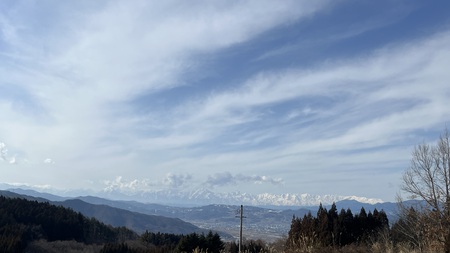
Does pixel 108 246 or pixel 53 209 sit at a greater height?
pixel 53 209

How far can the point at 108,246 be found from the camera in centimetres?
5891

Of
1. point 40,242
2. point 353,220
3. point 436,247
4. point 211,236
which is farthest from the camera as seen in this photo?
point 40,242

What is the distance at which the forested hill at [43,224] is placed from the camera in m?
69.6

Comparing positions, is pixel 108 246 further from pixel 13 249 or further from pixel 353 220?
pixel 353 220

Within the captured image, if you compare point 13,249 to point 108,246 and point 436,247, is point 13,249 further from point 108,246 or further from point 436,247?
point 436,247

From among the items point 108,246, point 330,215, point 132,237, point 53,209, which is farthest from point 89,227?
point 330,215

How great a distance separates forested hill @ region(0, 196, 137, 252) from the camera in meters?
69.6

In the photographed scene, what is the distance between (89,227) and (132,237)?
1494 cm

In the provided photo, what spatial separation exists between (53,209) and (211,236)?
57.7 meters

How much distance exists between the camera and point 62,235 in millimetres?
75375

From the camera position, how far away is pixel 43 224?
75.4 meters

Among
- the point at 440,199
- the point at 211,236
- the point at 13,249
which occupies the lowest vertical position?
the point at 13,249

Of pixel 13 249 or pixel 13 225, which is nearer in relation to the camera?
pixel 13 249

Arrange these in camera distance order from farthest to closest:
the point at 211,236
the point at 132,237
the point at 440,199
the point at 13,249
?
the point at 132,237
the point at 13,249
the point at 211,236
the point at 440,199
